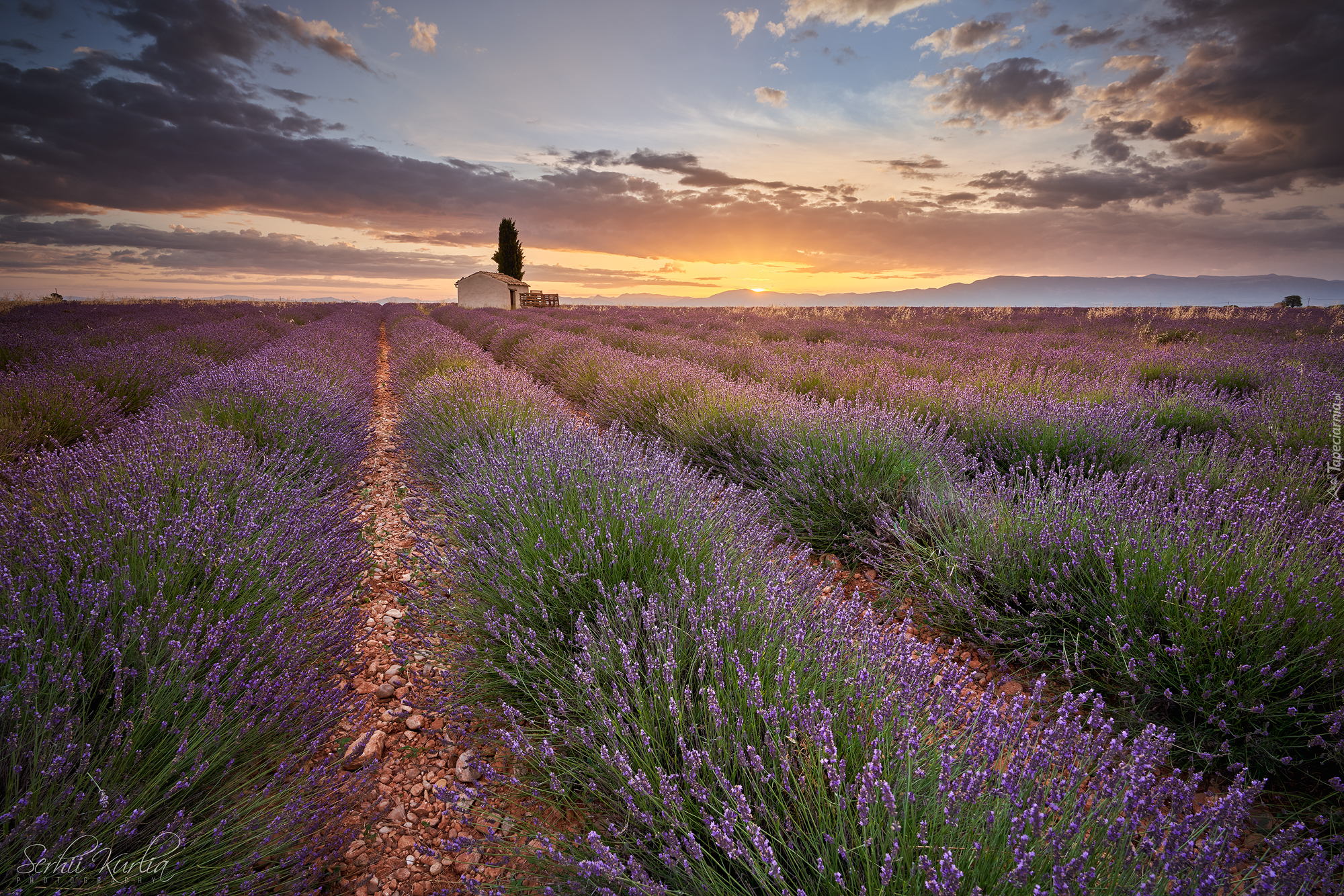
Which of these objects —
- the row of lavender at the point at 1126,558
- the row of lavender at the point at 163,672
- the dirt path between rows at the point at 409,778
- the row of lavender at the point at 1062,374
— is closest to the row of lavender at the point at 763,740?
the dirt path between rows at the point at 409,778

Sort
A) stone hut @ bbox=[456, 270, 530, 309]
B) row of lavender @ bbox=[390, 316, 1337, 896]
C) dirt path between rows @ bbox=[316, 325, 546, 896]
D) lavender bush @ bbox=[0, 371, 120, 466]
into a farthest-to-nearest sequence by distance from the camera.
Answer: stone hut @ bbox=[456, 270, 530, 309] < lavender bush @ bbox=[0, 371, 120, 466] < dirt path between rows @ bbox=[316, 325, 546, 896] < row of lavender @ bbox=[390, 316, 1337, 896]

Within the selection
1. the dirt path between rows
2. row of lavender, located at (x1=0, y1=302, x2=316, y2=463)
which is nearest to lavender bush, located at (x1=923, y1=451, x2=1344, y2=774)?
the dirt path between rows

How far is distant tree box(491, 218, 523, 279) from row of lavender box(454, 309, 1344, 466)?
102 ft

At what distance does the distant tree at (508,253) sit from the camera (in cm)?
4038

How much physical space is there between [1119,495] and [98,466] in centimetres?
535

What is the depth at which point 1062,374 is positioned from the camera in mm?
6605

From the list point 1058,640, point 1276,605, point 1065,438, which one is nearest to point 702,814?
point 1058,640

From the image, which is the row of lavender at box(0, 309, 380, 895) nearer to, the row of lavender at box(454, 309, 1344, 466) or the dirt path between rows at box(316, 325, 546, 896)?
the dirt path between rows at box(316, 325, 546, 896)

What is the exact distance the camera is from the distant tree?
132 feet

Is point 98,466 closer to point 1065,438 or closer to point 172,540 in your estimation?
point 172,540

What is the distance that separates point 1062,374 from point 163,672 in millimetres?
8169

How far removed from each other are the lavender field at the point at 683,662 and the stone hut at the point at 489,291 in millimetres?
29964

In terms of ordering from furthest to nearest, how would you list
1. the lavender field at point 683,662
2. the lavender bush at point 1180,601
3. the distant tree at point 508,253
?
the distant tree at point 508,253 → the lavender bush at point 1180,601 → the lavender field at point 683,662
